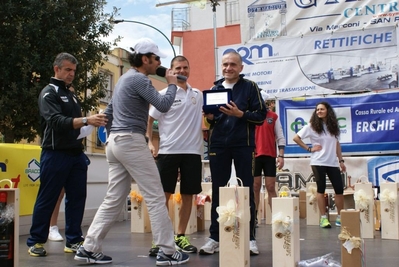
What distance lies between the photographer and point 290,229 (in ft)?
11.2

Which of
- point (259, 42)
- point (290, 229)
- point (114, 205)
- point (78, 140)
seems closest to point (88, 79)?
point (259, 42)

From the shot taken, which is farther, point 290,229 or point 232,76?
point 232,76

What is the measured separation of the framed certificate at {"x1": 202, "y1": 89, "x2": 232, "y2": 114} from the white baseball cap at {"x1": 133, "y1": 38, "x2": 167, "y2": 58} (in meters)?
0.52

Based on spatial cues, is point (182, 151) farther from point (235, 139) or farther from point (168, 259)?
point (168, 259)

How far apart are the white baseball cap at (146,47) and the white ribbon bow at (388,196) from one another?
3353 mm

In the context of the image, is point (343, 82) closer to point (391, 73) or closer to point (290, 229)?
point (391, 73)

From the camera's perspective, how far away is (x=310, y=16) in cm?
952

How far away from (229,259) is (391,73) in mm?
6371

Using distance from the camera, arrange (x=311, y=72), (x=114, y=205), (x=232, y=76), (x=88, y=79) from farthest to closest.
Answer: (x=88, y=79) → (x=311, y=72) → (x=232, y=76) → (x=114, y=205)

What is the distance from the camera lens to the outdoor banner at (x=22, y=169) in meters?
5.96

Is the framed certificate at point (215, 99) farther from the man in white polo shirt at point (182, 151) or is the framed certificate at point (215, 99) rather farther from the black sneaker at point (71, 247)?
the black sneaker at point (71, 247)

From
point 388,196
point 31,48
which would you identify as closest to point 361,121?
point 388,196

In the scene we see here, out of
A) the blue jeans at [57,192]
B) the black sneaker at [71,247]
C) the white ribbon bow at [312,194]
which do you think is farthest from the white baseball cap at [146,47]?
the white ribbon bow at [312,194]

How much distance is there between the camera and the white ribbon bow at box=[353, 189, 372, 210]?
226 inches
